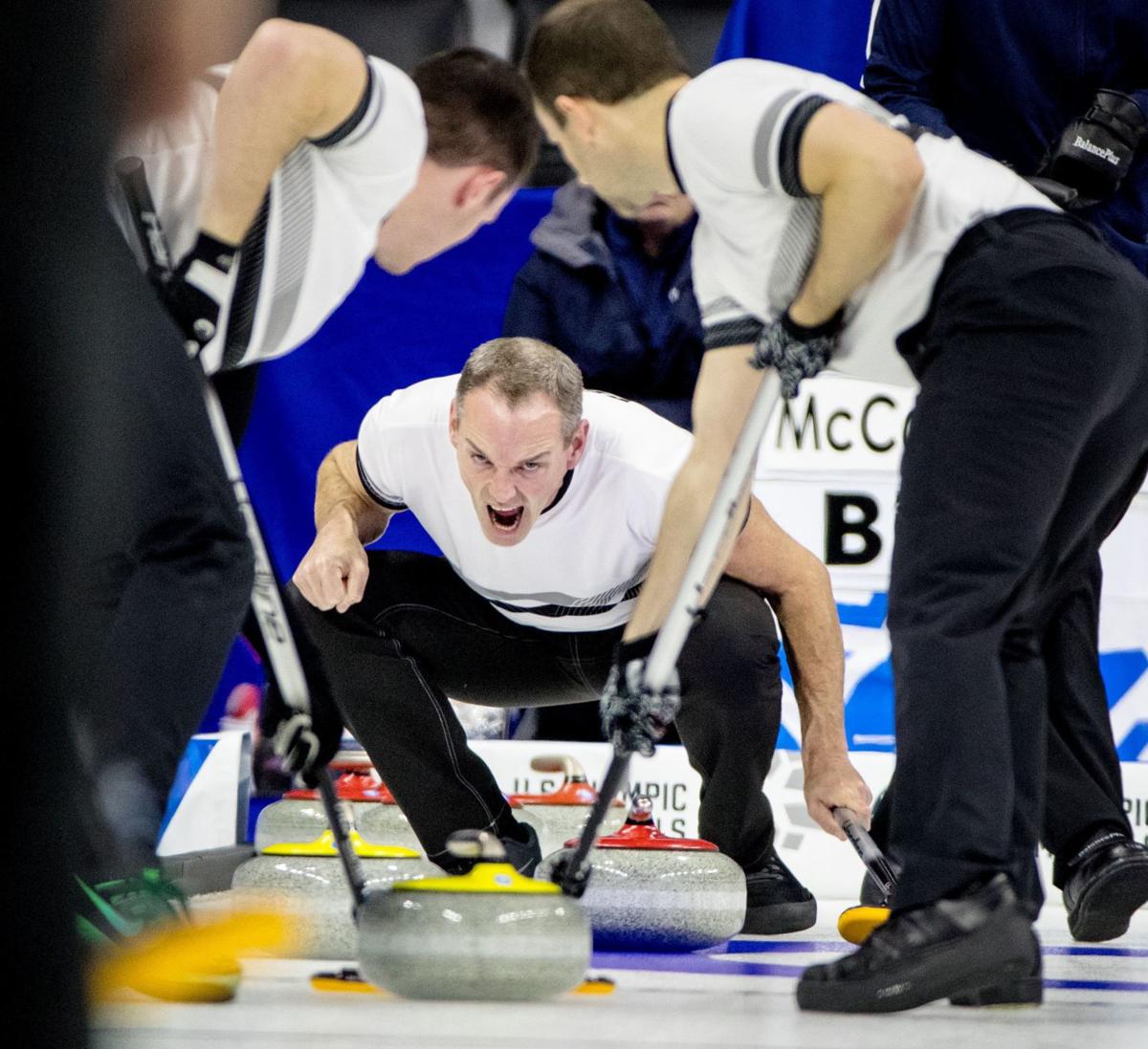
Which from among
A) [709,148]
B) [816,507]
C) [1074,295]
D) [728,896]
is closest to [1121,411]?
[1074,295]

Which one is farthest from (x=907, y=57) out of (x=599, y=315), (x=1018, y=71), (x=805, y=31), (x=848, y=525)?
(x=848, y=525)

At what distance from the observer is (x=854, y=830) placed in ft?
5.85

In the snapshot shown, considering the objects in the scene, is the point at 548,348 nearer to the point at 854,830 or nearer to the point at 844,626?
the point at 854,830

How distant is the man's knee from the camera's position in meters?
2.02

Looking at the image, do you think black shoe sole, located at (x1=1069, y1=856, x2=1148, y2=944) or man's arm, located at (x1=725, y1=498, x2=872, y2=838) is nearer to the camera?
black shoe sole, located at (x1=1069, y1=856, x2=1148, y2=944)

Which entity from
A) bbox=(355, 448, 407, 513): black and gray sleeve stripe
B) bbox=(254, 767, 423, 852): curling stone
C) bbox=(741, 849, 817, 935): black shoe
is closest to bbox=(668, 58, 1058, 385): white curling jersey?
bbox=(355, 448, 407, 513): black and gray sleeve stripe

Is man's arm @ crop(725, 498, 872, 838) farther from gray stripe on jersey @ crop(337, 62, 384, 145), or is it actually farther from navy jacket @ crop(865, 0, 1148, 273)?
gray stripe on jersey @ crop(337, 62, 384, 145)

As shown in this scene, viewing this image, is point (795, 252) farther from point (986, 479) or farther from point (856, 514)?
point (856, 514)

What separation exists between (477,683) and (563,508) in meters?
0.28

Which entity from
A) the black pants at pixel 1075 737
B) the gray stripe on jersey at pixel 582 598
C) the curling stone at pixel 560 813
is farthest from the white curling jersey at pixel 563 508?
the black pants at pixel 1075 737

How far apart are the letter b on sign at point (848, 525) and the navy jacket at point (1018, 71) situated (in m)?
0.76

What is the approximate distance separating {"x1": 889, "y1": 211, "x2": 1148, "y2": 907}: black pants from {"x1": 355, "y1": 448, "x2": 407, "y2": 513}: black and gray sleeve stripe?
90cm

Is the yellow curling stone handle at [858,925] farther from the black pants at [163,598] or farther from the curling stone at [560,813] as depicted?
the black pants at [163,598]

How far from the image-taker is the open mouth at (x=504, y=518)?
2.06 metres
